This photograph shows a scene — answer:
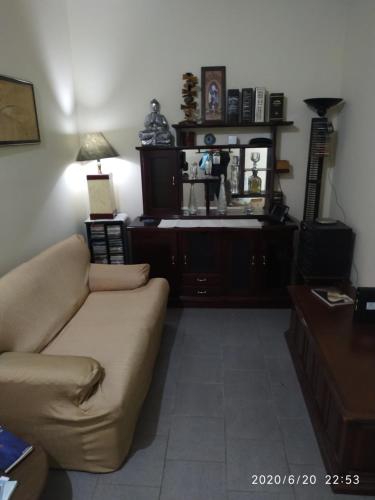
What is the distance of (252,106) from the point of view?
2.77 meters

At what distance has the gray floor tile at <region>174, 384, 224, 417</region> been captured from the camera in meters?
1.86

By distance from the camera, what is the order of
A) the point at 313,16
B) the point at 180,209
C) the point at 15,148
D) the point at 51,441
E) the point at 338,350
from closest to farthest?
the point at 51,441 < the point at 338,350 < the point at 15,148 < the point at 313,16 < the point at 180,209

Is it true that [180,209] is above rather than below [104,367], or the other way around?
above

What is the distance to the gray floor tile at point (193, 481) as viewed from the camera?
142 cm

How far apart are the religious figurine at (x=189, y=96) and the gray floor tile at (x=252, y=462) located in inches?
94.9

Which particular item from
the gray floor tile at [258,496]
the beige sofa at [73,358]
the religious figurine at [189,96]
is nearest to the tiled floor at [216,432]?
the gray floor tile at [258,496]

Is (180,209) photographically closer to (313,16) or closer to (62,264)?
(62,264)

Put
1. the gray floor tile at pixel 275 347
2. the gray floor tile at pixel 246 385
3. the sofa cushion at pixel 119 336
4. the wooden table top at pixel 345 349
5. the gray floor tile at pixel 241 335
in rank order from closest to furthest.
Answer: the wooden table top at pixel 345 349, the sofa cushion at pixel 119 336, the gray floor tile at pixel 246 385, the gray floor tile at pixel 275 347, the gray floor tile at pixel 241 335

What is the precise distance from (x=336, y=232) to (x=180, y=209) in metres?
1.34

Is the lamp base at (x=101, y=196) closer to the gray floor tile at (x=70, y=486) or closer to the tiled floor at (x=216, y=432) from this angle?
the tiled floor at (x=216, y=432)

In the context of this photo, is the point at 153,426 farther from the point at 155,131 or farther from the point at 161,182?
the point at 155,131

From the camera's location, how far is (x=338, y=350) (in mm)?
1620

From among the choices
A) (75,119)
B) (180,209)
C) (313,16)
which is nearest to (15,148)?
(75,119)

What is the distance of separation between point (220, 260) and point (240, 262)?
18 centimetres
